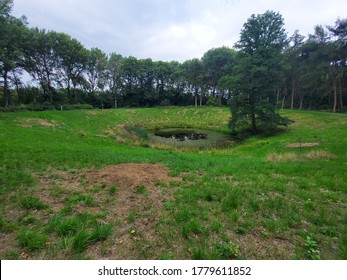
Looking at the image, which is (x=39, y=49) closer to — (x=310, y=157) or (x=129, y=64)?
(x=129, y=64)

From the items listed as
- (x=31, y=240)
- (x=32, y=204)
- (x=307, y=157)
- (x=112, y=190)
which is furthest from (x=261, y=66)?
(x=31, y=240)

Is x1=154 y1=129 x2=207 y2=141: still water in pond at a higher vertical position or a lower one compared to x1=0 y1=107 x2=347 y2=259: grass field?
lower

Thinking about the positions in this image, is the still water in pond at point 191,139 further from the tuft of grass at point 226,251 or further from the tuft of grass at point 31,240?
the tuft of grass at point 31,240

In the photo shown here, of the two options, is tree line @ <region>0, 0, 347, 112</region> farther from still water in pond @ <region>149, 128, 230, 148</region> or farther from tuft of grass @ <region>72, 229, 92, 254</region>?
tuft of grass @ <region>72, 229, 92, 254</region>

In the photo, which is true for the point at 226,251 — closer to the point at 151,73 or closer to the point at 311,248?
the point at 311,248

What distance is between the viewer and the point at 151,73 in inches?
2717

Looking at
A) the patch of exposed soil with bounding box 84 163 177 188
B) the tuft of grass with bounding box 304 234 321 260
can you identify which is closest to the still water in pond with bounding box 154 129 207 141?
the patch of exposed soil with bounding box 84 163 177 188

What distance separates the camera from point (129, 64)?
6475 cm

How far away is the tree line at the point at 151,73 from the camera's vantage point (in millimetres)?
27094

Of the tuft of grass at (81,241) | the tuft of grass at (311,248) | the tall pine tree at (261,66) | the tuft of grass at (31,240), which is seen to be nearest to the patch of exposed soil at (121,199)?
the tuft of grass at (81,241)

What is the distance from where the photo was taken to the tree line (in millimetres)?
27094

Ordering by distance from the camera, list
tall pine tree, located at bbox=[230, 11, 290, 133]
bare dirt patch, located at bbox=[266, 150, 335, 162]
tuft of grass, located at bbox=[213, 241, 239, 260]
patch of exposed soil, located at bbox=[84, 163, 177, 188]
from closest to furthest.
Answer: tuft of grass, located at bbox=[213, 241, 239, 260] → patch of exposed soil, located at bbox=[84, 163, 177, 188] → bare dirt patch, located at bbox=[266, 150, 335, 162] → tall pine tree, located at bbox=[230, 11, 290, 133]

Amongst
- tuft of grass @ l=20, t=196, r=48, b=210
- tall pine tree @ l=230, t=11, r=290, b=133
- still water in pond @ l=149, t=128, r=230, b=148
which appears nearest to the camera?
tuft of grass @ l=20, t=196, r=48, b=210

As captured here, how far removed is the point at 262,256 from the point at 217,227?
1.09 m
